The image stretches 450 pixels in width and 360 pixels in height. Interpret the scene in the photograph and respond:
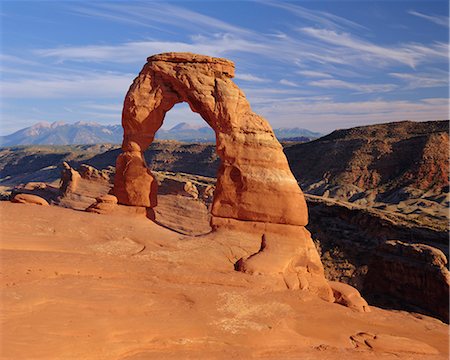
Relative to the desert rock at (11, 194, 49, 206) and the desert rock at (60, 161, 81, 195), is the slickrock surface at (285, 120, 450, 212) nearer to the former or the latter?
the desert rock at (60, 161, 81, 195)

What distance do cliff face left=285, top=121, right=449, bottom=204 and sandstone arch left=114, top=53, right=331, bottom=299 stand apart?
145ft

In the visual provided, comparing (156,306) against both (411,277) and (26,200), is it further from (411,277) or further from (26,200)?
(411,277)

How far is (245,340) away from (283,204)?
273 inches

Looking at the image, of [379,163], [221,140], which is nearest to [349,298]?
[221,140]

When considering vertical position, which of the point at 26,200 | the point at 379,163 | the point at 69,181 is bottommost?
the point at 69,181

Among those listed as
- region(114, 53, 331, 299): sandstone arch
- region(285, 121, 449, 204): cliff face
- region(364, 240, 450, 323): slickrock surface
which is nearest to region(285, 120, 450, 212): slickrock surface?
region(285, 121, 449, 204): cliff face

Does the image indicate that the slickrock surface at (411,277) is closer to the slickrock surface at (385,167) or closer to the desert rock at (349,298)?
the desert rock at (349,298)

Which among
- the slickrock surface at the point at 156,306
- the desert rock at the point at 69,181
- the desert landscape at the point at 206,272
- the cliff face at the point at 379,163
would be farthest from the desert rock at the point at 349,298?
the cliff face at the point at 379,163

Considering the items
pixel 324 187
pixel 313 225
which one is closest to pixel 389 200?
pixel 324 187

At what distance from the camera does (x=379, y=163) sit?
67.2 meters

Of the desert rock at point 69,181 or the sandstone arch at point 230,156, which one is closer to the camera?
the sandstone arch at point 230,156

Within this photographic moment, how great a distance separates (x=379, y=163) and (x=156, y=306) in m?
63.2

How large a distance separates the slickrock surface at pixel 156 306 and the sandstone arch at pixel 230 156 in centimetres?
100

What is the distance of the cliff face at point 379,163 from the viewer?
59594 mm
